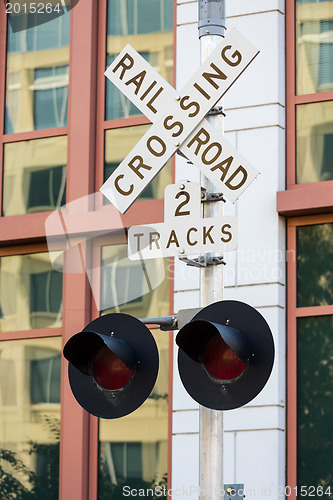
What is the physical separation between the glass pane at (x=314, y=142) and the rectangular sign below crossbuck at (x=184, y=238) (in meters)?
4.44

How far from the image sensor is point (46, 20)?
38.0ft

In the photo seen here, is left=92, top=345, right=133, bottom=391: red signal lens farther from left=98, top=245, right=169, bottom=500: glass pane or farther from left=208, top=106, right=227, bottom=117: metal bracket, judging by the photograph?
left=98, top=245, right=169, bottom=500: glass pane

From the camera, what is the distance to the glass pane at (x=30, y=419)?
10.4 metres

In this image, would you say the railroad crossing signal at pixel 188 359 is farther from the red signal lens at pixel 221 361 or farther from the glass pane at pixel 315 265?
the glass pane at pixel 315 265

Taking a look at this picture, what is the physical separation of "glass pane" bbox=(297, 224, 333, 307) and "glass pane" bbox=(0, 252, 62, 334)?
104 inches

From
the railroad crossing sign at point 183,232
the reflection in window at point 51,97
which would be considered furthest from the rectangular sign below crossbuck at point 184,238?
the reflection in window at point 51,97

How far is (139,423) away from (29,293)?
1.96 metres

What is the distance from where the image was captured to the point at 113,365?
525 cm

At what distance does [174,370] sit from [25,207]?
2703 millimetres

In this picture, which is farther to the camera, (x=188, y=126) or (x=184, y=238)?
(x=188, y=126)

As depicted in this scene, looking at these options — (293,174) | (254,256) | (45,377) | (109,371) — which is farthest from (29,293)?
(109,371)

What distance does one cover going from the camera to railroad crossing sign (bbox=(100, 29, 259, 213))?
213 inches

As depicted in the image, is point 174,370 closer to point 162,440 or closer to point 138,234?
point 162,440

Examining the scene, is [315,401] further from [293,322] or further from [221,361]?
[221,361]
